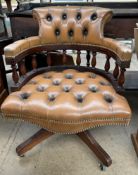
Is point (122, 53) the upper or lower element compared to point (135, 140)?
upper

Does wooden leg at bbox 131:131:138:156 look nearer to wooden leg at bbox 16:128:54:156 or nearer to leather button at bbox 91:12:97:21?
wooden leg at bbox 16:128:54:156

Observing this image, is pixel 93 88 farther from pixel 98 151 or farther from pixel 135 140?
pixel 135 140

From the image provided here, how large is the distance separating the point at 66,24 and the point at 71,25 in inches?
1.4

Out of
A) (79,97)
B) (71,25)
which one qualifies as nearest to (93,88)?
(79,97)

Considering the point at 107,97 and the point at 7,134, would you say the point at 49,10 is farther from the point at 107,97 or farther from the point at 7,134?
the point at 7,134

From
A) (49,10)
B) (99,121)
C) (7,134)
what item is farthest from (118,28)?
(7,134)

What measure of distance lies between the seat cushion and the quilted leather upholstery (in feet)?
1.19

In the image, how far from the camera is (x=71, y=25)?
4.42 feet

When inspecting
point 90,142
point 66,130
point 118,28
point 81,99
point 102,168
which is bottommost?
point 102,168

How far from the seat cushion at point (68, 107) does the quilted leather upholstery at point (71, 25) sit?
362mm

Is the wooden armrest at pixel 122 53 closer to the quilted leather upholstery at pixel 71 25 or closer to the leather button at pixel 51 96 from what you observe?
the quilted leather upholstery at pixel 71 25

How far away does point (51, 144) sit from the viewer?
4.66ft

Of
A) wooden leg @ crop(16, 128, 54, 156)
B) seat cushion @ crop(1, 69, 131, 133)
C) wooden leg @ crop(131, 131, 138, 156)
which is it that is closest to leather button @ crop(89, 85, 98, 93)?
seat cushion @ crop(1, 69, 131, 133)

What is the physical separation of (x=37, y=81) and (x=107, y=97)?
45 cm
